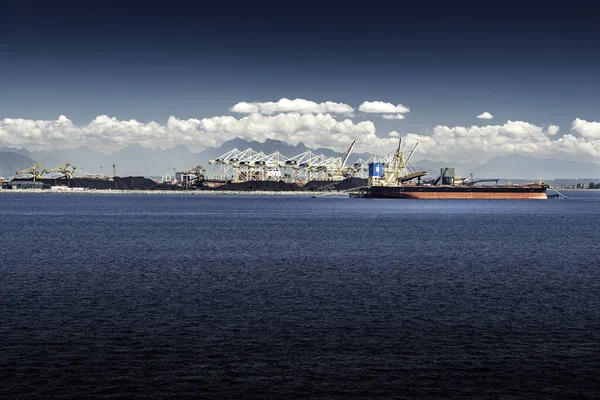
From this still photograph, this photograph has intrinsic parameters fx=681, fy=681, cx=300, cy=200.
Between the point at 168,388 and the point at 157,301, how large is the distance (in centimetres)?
1365

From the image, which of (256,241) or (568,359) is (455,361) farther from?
(256,241)

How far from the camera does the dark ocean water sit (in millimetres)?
20906

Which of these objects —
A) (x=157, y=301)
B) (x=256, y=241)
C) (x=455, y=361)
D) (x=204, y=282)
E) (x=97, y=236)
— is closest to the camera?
(x=455, y=361)

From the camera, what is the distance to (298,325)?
28.4m

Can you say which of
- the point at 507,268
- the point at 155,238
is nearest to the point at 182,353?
the point at 507,268

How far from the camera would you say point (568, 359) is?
23.4 metres

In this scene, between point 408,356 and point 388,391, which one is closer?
point 388,391

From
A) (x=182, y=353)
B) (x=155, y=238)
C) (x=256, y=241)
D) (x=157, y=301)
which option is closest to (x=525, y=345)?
(x=182, y=353)

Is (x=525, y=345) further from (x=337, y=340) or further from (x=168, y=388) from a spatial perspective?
(x=168, y=388)

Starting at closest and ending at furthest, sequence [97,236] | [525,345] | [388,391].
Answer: [388,391]
[525,345]
[97,236]

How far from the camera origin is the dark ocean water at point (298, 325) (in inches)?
823

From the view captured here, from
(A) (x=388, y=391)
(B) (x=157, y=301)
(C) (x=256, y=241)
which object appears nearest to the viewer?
(A) (x=388, y=391)

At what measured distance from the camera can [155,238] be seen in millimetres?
73438

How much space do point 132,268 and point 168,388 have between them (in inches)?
1099
